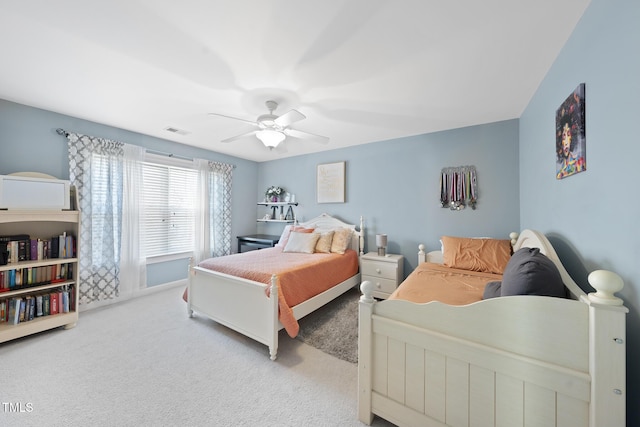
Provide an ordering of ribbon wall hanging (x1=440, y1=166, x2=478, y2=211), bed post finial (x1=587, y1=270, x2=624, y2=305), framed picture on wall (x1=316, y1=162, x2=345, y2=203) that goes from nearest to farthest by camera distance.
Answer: bed post finial (x1=587, y1=270, x2=624, y2=305)
ribbon wall hanging (x1=440, y1=166, x2=478, y2=211)
framed picture on wall (x1=316, y1=162, x2=345, y2=203)

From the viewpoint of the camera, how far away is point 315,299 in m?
2.59

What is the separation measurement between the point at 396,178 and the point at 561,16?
235 centimetres

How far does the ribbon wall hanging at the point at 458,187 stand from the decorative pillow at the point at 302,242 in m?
1.91

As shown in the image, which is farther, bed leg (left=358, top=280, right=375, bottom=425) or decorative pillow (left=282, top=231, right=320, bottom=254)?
decorative pillow (left=282, top=231, right=320, bottom=254)

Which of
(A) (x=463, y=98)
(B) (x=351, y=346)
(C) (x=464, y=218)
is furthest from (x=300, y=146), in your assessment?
(B) (x=351, y=346)

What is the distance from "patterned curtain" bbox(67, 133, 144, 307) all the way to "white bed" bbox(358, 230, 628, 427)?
3.58 m

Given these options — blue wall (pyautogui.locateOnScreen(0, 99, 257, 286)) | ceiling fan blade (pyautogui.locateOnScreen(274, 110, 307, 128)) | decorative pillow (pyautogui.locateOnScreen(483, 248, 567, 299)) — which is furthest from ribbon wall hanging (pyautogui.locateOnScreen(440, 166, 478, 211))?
blue wall (pyautogui.locateOnScreen(0, 99, 257, 286))

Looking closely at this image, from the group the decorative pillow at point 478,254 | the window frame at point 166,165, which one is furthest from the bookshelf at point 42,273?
the decorative pillow at point 478,254

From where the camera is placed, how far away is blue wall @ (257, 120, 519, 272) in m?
2.91

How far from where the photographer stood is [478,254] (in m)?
2.53

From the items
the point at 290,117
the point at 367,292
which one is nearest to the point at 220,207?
the point at 290,117

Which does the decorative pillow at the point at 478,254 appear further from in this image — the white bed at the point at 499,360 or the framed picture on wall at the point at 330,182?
the framed picture on wall at the point at 330,182

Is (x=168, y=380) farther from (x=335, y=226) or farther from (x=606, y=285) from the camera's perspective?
(x=335, y=226)

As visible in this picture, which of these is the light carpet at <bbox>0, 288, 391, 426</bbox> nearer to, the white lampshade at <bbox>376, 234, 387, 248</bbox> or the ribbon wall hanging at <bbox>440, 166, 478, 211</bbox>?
the white lampshade at <bbox>376, 234, 387, 248</bbox>
